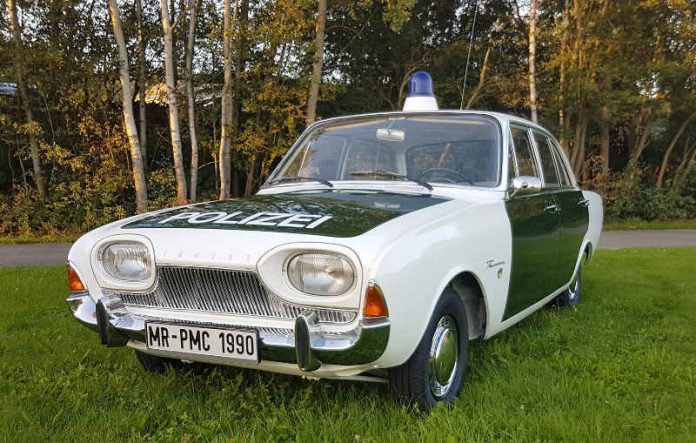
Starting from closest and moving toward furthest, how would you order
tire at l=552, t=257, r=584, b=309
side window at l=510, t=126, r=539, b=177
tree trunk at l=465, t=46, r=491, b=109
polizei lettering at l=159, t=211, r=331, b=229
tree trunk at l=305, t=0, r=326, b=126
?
polizei lettering at l=159, t=211, r=331, b=229
side window at l=510, t=126, r=539, b=177
tire at l=552, t=257, r=584, b=309
tree trunk at l=305, t=0, r=326, b=126
tree trunk at l=465, t=46, r=491, b=109

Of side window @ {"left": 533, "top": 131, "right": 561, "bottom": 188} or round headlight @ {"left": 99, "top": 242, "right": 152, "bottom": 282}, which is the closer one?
round headlight @ {"left": 99, "top": 242, "right": 152, "bottom": 282}

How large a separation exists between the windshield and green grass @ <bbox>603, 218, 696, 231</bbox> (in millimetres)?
12147

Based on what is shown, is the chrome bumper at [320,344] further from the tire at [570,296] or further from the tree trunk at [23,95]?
the tree trunk at [23,95]

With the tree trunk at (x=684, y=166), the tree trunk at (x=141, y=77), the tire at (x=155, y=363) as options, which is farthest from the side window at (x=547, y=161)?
the tree trunk at (x=684, y=166)

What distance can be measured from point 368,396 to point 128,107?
1056 centimetres

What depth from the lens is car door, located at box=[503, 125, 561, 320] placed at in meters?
3.50

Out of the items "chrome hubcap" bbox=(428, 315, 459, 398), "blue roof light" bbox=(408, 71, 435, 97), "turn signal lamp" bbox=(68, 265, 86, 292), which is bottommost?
"chrome hubcap" bbox=(428, 315, 459, 398)

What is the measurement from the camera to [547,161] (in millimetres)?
4598

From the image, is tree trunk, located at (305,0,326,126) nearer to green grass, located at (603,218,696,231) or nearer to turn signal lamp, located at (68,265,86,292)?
green grass, located at (603,218,696,231)

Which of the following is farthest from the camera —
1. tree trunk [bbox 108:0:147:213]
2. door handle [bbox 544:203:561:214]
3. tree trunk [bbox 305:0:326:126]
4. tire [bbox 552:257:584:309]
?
tree trunk [bbox 305:0:326:126]

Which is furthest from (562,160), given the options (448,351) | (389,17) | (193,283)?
(389,17)

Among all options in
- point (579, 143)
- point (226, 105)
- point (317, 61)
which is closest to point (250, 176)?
point (226, 105)

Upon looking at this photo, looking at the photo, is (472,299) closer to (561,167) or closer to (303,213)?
(303,213)

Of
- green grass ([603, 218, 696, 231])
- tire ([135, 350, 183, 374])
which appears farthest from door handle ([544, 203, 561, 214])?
green grass ([603, 218, 696, 231])
